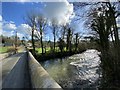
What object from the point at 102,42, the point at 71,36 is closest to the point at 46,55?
the point at 71,36

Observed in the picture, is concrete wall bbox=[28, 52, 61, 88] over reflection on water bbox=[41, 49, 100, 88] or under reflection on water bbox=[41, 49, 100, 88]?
over

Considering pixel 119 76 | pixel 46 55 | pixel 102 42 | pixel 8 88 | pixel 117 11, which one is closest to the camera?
pixel 8 88

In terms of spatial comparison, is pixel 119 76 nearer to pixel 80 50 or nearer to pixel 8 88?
pixel 8 88

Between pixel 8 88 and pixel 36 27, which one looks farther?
pixel 36 27

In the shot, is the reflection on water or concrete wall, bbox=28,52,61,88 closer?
concrete wall, bbox=28,52,61,88

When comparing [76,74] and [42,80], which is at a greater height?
[42,80]

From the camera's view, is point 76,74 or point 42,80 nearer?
point 42,80

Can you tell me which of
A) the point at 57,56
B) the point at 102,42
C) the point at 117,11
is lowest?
the point at 57,56

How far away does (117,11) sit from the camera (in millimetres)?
16984

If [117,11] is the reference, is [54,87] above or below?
below

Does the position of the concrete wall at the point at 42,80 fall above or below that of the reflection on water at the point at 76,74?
above

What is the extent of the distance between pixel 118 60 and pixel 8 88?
305 inches

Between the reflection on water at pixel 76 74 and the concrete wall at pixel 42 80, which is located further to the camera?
the reflection on water at pixel 76 74

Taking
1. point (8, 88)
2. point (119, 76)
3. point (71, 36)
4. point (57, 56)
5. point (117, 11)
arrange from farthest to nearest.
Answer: point (71, 36), point (57, 56), point (117, 11), point (119, 76), point (8, 88)
